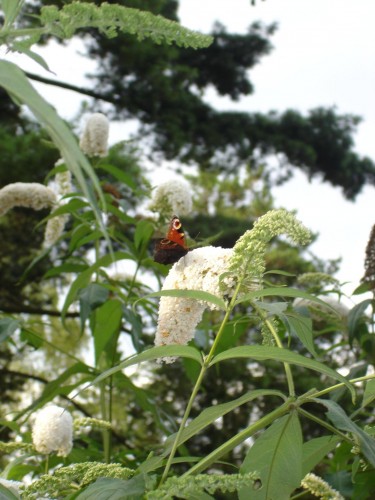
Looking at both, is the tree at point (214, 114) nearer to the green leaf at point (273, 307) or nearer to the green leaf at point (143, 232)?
the green leaf at point (143, 232)

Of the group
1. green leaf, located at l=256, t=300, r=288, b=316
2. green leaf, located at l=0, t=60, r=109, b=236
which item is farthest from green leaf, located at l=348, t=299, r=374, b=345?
green leaf, located at l=0, t=60, r=109, b=236

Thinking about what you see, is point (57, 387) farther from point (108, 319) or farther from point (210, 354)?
point (210, 354)

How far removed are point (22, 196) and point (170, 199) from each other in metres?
0.41

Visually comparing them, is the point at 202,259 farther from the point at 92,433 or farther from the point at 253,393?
the point at 92,433

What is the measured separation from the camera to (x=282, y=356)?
28.5 inches

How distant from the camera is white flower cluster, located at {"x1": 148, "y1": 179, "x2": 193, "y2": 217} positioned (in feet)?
6.65

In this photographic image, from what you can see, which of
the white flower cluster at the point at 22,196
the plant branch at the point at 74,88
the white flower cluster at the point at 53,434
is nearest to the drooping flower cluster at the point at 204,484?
the white flower cluster at the point at 53,434

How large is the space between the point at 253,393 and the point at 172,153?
6.33 metres

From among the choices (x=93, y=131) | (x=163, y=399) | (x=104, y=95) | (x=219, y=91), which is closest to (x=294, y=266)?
(x=163, y=399)

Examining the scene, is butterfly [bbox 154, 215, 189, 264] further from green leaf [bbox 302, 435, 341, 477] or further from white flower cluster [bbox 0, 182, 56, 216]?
white flower cluster [bbox 0, 182, 56, 216]

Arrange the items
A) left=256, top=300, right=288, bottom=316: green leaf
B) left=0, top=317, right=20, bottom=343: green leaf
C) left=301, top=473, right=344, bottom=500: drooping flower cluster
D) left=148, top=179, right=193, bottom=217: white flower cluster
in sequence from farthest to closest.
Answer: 1. left=148, top=179, right=193, bottom=217: white flower cluster
2. left=0, top=317, right=20, bottom=343: green leaf
3. left=301, top=473, right=344, bottom=500: drooping flower cluster
4. left=256, top=300, right=288, bottom=316: green leaf

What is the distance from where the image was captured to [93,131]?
2244 millimetres

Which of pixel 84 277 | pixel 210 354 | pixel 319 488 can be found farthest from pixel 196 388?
pixel 84 277

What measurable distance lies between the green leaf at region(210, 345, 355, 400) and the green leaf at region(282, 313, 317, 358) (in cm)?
A: 18
